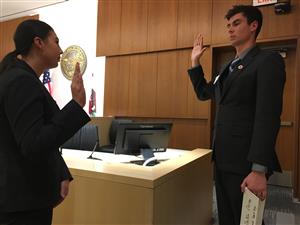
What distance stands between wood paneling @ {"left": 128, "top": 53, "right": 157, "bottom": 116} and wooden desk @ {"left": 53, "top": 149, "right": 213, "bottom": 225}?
2.95m

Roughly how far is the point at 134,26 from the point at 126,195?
3.98 m

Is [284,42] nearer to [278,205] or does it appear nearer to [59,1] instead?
[278,205]

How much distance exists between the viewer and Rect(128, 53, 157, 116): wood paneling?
4730 mm

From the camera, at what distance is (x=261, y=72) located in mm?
1263

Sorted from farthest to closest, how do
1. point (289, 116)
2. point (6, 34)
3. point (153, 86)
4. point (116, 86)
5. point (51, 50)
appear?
1. point (6, 34)
2. point (116, 86)
3. point (153, 86)
4. point (289, 116)
5. point (51, 50)

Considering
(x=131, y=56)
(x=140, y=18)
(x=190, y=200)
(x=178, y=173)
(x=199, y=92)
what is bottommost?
(x=190, y=200)

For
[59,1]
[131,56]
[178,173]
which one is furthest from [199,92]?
[59,1]

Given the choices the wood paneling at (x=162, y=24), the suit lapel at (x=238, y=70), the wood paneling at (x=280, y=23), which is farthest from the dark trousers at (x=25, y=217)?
the wood paneling at (x=162, y=24)

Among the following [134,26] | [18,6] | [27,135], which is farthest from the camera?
[18,6]

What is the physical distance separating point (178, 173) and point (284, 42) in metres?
2.99

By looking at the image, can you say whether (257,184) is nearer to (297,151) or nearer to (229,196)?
(229,196)

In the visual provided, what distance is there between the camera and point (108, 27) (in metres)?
5.18

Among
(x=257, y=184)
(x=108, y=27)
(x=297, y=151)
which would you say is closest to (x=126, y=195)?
(x=257, y=184)

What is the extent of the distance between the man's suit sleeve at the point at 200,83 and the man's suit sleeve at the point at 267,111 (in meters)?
Result: 0.50
